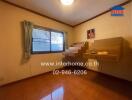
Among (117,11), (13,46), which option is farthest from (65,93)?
(117,11)

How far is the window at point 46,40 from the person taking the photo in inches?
129

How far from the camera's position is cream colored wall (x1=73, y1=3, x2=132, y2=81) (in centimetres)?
248

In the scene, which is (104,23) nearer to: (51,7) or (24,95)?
(51,7)

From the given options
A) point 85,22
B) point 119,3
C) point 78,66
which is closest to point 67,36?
point 85,22

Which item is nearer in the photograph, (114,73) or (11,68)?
(11,68)

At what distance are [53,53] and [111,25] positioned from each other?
2.44 metres

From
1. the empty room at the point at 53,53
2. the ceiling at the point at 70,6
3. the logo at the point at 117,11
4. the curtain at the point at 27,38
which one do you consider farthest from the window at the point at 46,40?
the logo at the point at 117,11

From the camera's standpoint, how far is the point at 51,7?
280 centimetres

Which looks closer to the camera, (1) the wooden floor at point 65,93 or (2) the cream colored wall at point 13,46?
(1) the wooden floor at point 65,93

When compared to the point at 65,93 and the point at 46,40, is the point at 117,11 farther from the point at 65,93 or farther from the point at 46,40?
the point at 65,93

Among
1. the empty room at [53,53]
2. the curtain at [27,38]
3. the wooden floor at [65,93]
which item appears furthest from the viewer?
the curtain at [27,38]

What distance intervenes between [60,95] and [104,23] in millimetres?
2753

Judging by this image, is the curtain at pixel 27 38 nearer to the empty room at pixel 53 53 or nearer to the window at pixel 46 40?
the empty room at pixel 53 53

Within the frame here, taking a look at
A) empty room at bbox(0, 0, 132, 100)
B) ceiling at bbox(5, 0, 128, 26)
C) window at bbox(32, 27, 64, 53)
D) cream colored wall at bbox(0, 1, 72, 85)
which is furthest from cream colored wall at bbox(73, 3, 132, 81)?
cream colored wall at bbox(0, 1, 72, 85)
